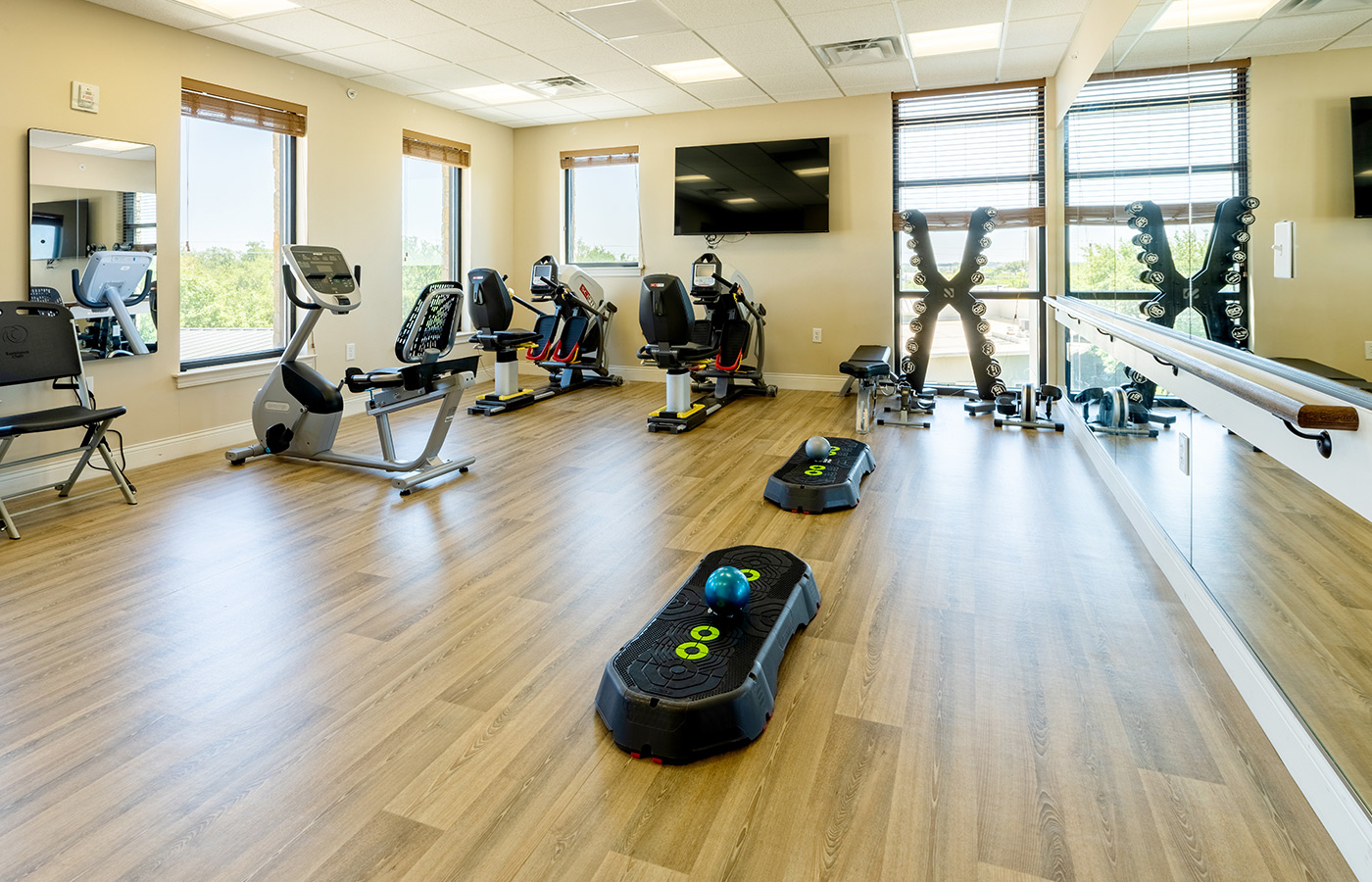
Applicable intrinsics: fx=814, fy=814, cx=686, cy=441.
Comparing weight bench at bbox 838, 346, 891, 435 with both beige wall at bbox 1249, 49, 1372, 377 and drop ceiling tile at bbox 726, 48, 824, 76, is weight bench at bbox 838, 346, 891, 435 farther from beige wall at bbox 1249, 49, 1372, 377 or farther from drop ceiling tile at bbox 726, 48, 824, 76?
beige wall at bbox 1249, 49, 1372, 377

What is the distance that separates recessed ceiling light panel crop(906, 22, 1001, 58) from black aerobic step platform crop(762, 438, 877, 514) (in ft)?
9.71

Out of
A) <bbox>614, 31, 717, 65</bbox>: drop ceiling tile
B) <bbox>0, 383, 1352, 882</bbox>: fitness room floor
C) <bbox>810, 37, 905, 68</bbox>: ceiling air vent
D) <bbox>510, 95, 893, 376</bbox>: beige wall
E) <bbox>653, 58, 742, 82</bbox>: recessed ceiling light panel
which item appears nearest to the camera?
<bbox>0, 383, 1352, 882</bbox>: fitness room floor

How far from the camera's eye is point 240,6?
15.1ft

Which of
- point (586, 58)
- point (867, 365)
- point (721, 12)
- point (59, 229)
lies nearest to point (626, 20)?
point (721, 12)

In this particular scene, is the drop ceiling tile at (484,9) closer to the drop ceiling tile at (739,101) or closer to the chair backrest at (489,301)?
the chair backrest at (489,301)

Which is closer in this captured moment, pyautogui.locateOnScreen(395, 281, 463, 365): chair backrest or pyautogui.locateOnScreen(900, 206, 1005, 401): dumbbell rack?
pyautogui.locateOnScreen(395, 281, 463, 365): chair backrest

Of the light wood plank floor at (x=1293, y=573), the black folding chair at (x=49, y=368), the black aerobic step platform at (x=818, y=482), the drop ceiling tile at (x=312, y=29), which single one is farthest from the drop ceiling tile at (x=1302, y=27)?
the drop ceiling tile at (x=312, y=29)

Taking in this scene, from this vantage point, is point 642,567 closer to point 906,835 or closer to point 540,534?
point 540,534

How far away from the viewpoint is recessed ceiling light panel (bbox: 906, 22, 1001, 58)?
5.30m

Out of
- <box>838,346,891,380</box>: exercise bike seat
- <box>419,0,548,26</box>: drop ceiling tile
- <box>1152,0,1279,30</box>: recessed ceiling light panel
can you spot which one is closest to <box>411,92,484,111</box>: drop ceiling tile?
<box>419,0,548,26</box>: drop ceiling tile

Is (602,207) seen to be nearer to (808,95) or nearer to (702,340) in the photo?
(702,340)

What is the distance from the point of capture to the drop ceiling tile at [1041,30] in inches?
201

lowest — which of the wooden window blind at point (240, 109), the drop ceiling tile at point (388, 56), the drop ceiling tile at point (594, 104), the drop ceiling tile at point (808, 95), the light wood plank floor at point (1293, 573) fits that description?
the light wood plank floor at point (1293, 573)

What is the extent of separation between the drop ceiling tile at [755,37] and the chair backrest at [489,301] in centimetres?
254
